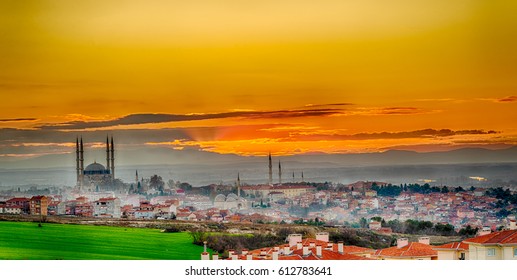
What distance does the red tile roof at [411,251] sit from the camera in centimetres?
1187

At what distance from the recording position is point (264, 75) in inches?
479

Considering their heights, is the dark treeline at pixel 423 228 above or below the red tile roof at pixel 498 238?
above

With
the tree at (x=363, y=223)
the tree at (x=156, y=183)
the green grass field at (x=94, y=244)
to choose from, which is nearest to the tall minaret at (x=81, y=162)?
the green grass field at (x=94, y=244)

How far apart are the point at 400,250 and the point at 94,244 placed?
282 cm

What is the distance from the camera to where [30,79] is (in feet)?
40.7

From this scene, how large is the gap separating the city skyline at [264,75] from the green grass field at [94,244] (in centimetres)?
82

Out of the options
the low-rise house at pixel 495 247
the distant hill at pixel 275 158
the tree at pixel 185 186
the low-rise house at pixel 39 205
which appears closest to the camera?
the low-rise house at pixel 495 247

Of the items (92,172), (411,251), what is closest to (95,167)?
(92,172)

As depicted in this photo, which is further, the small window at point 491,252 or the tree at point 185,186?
the tree at point 185,186

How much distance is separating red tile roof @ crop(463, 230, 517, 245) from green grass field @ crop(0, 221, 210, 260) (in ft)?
8.18

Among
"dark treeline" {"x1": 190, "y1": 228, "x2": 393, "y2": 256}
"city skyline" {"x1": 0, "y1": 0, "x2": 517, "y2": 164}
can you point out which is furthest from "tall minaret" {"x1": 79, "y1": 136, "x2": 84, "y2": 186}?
"dark treeline" {"x1": 190, "y1": 228, "x2": 393, "y2": 256}

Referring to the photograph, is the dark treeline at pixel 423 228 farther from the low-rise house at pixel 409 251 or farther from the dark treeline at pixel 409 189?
the dark treeline at pixel 409 189

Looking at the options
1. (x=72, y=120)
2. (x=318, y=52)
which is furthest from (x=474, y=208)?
(x=72, y=120)

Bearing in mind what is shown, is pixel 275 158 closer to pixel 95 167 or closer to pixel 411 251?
pixel 411 251
